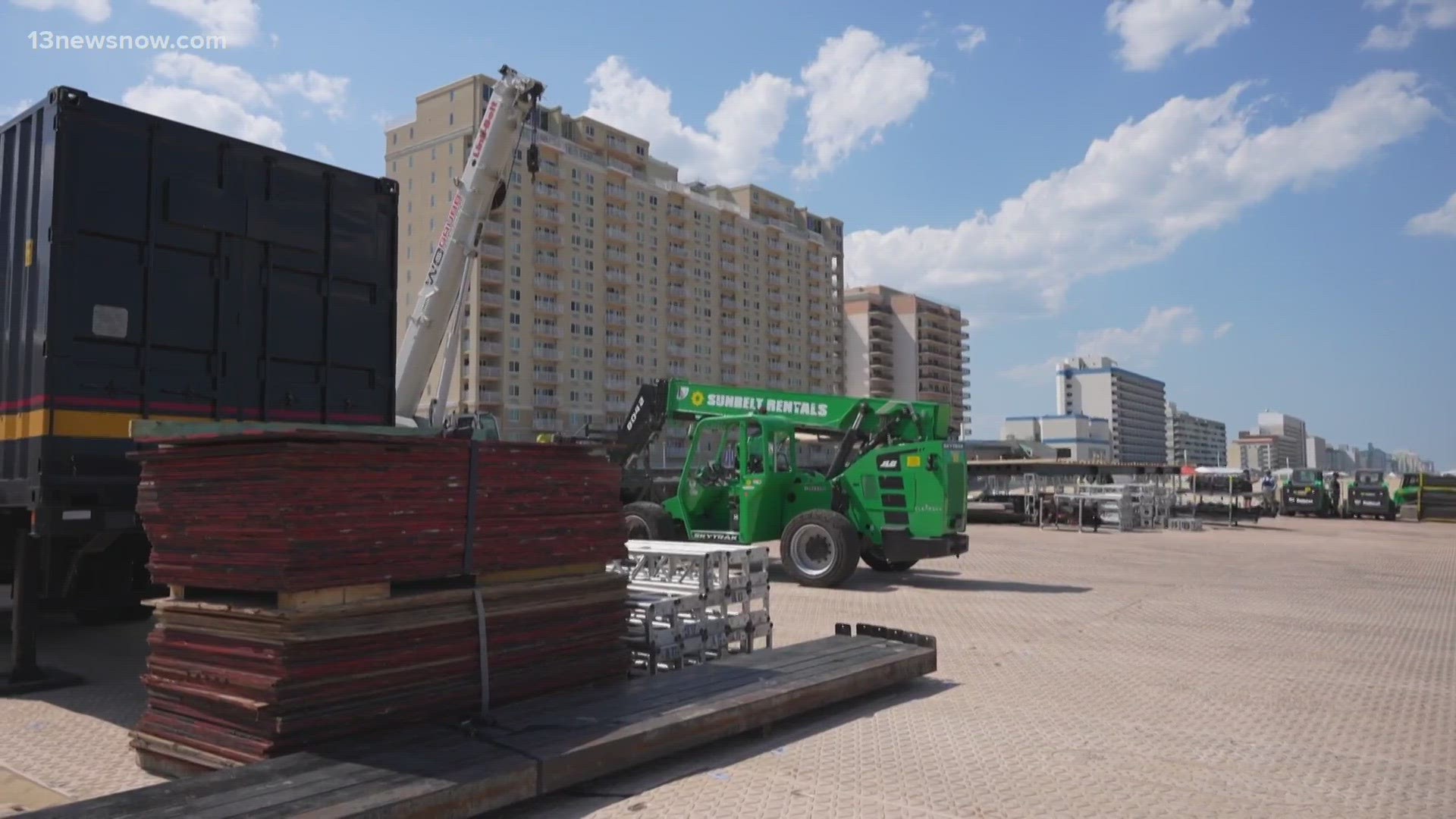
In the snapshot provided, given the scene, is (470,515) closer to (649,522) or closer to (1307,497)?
(649,522)

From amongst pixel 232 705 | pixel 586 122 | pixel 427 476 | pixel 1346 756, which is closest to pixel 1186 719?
pixel 1346 756

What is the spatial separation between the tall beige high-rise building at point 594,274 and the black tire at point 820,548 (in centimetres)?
4756

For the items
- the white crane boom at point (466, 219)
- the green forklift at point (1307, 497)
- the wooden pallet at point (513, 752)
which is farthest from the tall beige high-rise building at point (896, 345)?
the wooden pallet at point (513, 752)

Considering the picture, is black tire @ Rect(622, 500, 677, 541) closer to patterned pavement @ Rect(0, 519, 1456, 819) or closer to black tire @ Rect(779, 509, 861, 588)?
black tire @ Rect(779, 509, 861, 588)

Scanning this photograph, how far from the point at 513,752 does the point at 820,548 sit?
9439 millimetres

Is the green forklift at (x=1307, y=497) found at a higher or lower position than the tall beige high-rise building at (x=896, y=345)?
lower

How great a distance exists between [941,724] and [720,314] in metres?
89.9

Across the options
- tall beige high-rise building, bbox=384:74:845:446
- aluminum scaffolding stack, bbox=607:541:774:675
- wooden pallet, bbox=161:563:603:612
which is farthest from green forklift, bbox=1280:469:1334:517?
wooden pallet, bbox=161:563:603:612

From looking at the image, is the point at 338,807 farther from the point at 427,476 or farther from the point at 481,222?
the point at 481,222

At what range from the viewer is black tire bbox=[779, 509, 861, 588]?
13297mm

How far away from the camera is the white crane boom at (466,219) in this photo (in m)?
16.1

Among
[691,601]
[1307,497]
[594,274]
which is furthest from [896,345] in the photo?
[691,601]

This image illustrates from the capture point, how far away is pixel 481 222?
17031 millimetres

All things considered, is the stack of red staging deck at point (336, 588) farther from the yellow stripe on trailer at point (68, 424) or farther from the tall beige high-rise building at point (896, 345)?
the tall beige high-rise building at point (896, 345)
